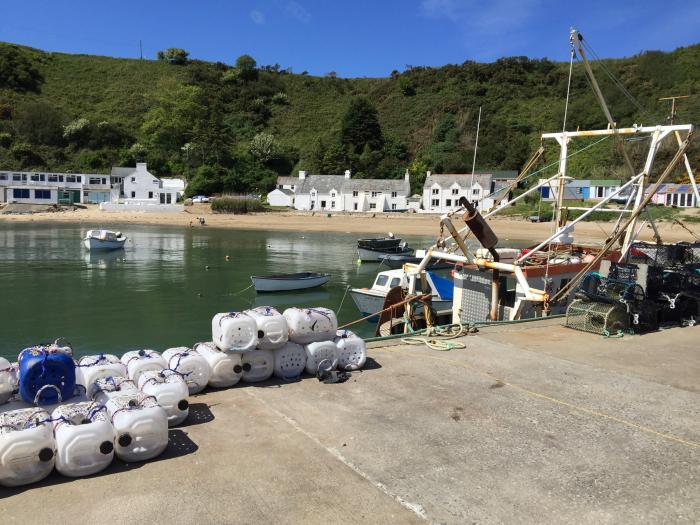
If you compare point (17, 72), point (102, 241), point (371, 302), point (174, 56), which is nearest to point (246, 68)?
point (174, 56)

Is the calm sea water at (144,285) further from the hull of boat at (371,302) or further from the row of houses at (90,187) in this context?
the row of houses at (90,187)

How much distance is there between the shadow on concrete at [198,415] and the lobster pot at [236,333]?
0.95 meters

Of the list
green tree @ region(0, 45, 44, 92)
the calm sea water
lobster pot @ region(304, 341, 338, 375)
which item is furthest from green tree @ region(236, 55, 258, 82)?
lobster pot @ region(304, 341, 338, 375)

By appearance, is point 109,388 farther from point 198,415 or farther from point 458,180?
point 458,180

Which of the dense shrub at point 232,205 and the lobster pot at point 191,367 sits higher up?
the dense shrub at point 232,205

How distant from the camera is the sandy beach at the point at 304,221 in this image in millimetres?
66438

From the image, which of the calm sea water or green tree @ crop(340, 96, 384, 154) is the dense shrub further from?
green tree @ crop(340, 96, 384, 154)

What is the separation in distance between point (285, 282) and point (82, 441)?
24.4 m

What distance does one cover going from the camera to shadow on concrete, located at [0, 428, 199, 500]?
5613 mm

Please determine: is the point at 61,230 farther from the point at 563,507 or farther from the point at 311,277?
the point at 563,507

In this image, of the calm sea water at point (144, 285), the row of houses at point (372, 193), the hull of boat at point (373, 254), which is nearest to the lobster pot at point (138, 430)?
the calm sea water at point (144, 285)

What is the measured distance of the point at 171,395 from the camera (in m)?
→ 7.15

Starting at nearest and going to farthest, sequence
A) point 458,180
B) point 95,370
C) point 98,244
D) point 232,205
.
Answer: point 95,370, point 98,244, point 232,205, point 458,180

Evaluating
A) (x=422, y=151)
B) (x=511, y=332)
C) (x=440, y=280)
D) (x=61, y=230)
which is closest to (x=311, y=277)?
(x=440, y=280)
